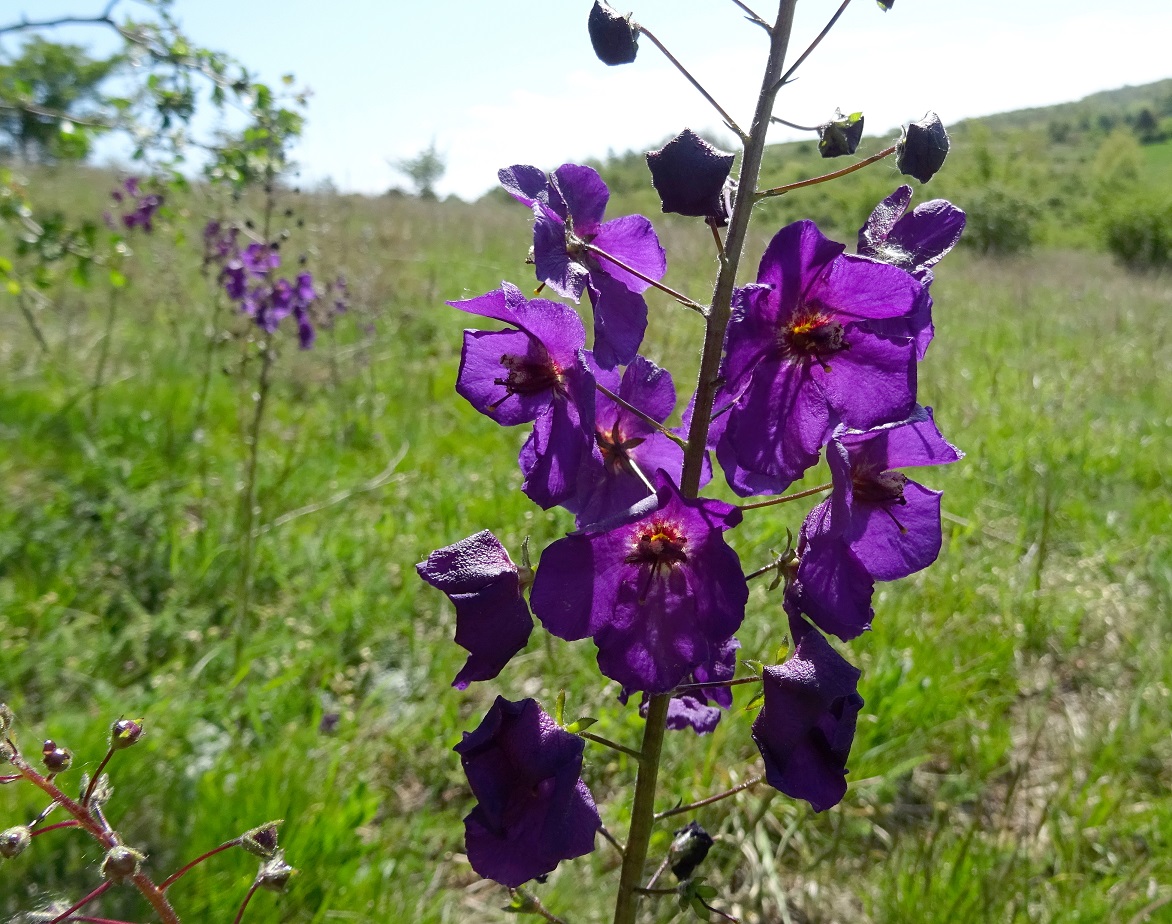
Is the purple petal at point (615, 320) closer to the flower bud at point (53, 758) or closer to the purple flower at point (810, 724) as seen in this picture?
the purple flower at point (810, 724)

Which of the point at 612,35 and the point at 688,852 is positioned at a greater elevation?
the point at 612,35

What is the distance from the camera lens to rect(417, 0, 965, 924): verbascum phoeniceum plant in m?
1.00

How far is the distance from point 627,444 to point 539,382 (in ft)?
0.53

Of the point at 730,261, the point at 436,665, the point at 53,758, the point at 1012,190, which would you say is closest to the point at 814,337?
the point at 730,261

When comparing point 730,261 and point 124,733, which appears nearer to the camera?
point 124,733

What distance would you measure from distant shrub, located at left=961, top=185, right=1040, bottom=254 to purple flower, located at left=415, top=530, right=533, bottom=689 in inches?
810

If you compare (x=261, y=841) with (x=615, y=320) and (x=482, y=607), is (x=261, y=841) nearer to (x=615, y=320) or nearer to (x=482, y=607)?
(x=482, y=607)

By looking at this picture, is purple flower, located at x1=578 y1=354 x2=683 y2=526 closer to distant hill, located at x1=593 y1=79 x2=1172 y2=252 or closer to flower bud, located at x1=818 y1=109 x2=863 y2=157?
flower bud, located at x1=818 y1=109 x2=863 y2=157

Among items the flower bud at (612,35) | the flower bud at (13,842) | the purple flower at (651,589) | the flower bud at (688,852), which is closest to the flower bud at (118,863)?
the flower bud at (13,842)

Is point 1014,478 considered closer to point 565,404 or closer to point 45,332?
point 565,404

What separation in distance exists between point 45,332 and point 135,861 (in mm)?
6573

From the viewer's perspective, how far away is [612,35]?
1.11 m

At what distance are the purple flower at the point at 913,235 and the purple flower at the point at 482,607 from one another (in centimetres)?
65

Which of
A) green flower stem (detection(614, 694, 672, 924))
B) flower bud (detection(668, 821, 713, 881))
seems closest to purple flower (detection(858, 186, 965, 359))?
green flower stem (detection(614, 694, 672, 924))
